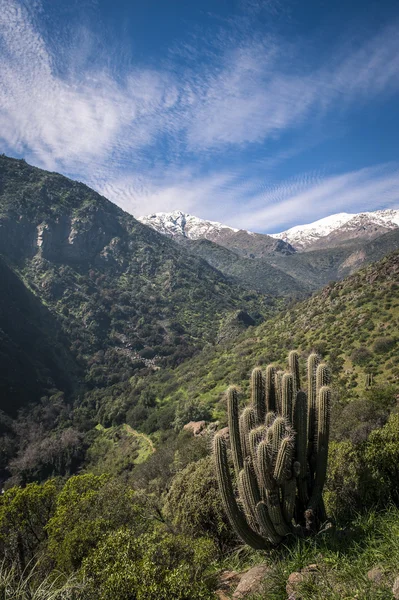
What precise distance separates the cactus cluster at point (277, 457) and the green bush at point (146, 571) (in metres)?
1.48

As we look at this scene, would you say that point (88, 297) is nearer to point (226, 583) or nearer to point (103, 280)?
point (103, 280)

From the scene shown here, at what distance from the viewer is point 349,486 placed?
10.8 m

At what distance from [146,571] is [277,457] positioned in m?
3.28

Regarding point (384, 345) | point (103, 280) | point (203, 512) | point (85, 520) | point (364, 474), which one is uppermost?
point (103, 280)

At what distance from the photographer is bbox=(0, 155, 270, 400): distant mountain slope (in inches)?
3607

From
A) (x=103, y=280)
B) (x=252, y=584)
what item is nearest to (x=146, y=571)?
(x=252, y=584)

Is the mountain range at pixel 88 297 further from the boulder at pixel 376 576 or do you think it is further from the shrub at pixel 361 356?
the boulder at pixel 376 576

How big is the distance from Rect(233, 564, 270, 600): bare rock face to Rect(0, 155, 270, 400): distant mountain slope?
247 feet

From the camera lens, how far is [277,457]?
6.78 meters

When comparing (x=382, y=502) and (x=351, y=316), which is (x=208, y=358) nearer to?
(x=351, y=316)

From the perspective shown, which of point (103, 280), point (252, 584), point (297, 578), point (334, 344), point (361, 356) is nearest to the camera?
point (297, 578)

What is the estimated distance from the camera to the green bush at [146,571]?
5.88 meters

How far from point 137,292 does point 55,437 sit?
70085mm

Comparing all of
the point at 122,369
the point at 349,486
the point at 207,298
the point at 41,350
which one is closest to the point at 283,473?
the point at 349,486
